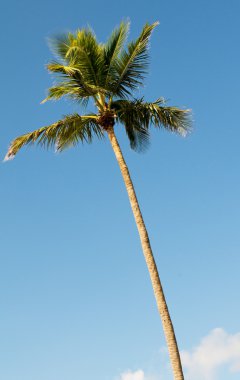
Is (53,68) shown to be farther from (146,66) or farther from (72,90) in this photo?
(146,66)

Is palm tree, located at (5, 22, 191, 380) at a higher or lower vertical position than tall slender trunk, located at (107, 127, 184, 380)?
higher

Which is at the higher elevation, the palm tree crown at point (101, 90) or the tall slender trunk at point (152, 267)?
the palm tree crown at point (101, 90)

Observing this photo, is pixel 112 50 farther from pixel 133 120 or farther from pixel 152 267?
pixel 152 267

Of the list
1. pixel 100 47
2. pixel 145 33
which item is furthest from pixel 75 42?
pixel 145 33

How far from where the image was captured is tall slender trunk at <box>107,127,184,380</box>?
13.1m

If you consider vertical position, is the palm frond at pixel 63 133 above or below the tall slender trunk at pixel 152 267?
above

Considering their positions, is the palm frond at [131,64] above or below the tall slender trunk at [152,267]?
above

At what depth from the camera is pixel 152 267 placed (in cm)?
1434

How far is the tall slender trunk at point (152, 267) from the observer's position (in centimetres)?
1311

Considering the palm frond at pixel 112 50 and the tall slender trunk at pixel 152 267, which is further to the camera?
the palm frond at pixel 112 50

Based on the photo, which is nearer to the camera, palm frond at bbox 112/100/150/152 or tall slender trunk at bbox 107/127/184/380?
tall slender trunk at bbox 107/127/184/380

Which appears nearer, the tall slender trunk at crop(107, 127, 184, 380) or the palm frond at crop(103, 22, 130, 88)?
the tall slender trunk at crop(107, 127, 184, 380)

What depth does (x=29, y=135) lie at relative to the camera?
16859mm

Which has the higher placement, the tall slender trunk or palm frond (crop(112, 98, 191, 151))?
palm frond (crop(112, 98, 191, 151))
